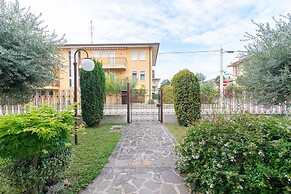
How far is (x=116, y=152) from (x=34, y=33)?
13.3 ft

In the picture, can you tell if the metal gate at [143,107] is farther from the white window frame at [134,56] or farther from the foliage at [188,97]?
the white window frame at [134,56]

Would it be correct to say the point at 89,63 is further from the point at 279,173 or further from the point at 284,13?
the point at 284,13

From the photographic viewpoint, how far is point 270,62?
509 centimetres

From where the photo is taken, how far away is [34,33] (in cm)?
503

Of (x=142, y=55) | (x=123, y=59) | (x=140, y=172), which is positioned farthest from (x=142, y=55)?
(x=140, y=172)

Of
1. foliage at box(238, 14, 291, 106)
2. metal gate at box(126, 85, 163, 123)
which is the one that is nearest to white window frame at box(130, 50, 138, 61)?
metal gate at box(126, 85, 163, 123)

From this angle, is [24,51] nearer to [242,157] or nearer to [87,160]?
[87,160]

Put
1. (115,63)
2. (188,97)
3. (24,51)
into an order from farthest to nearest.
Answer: (115,63) → (188,97) → (24,51)

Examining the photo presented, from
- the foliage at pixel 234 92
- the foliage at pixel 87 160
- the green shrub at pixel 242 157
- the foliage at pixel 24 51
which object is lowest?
the foliage at pixel 87 160

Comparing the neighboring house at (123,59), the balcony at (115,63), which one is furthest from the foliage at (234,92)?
the balcony at (115,63)

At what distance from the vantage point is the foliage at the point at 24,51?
4.39 meters

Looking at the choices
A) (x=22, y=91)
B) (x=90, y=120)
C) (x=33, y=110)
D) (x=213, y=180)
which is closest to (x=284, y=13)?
(x=213, y=180)

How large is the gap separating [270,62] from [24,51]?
6751 millimetres

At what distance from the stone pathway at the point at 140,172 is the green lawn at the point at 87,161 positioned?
133 mm
